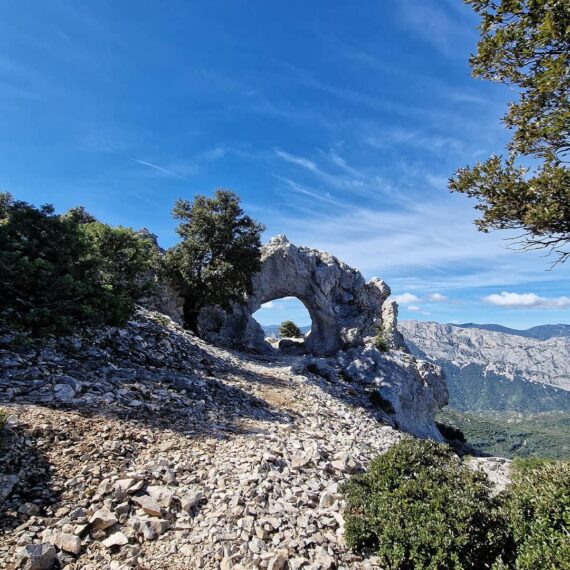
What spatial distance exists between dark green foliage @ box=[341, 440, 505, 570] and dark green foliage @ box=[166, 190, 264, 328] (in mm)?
24017

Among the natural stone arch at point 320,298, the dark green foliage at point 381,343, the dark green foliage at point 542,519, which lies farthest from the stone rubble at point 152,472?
the natural stone arch at point 320,298

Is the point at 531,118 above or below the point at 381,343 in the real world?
above

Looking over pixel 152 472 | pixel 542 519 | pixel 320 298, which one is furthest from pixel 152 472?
pixel 320 298

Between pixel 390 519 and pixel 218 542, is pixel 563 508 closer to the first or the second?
pixel 390 519

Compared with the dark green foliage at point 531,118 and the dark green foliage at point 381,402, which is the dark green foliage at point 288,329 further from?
the dark green foliage at point 531,118

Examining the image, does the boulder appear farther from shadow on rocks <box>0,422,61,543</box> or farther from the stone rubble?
shadow on rocks <box>0,422,61,543</box>

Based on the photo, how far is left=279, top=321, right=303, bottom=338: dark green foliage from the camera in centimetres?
6166

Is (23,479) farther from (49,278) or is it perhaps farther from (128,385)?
(49,278)

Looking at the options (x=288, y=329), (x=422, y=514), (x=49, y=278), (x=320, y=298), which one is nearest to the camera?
(x=422, y=514)

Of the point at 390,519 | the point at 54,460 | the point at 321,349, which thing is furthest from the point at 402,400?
the point at 54,460

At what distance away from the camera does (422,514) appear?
633 cm

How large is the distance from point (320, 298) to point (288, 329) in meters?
16.0

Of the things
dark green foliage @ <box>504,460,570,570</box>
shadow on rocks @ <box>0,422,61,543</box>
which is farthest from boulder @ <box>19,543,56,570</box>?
dark green foliage @ <box>504,460,570,570</box>

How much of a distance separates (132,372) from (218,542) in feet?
31.0
